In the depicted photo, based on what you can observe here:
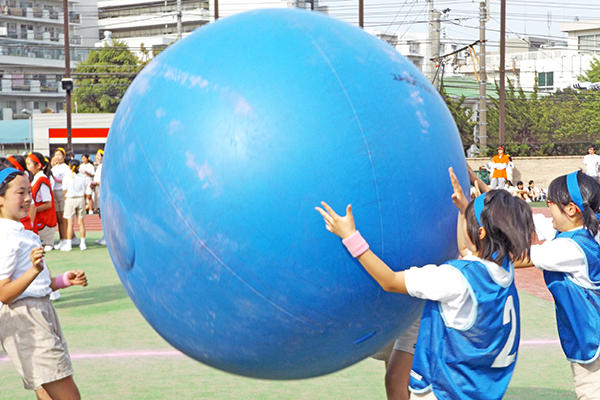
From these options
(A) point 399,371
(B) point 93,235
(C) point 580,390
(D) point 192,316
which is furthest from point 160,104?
(B) point 93,235

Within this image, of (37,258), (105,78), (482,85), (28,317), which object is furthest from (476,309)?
(105,78)

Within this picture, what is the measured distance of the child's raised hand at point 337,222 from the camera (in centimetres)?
278

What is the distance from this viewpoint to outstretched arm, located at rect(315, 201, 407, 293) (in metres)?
2.79

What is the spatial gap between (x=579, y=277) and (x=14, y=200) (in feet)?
10.4

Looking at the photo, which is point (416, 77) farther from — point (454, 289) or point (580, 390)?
point (580, 390)

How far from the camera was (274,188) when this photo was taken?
9.18ft

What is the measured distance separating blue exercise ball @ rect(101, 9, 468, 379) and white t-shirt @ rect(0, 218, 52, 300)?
3.39 feet

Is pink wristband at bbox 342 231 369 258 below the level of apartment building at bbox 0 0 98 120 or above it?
below

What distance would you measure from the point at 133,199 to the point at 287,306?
78 cm

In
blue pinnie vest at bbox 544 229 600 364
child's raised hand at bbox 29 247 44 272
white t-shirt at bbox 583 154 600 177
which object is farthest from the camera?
white t-shirt at bbox 583 154 600 177

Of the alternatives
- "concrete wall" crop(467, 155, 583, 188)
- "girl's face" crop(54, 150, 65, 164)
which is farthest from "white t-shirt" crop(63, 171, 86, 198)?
"concrete wall" crop(467, 155, 583, 188)

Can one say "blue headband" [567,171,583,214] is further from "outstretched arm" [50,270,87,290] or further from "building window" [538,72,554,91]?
"building window" [538,72,554,91]

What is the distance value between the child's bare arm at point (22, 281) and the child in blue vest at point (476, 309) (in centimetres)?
199

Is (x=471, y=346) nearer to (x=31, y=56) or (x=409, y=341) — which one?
(x=409, y=341)
